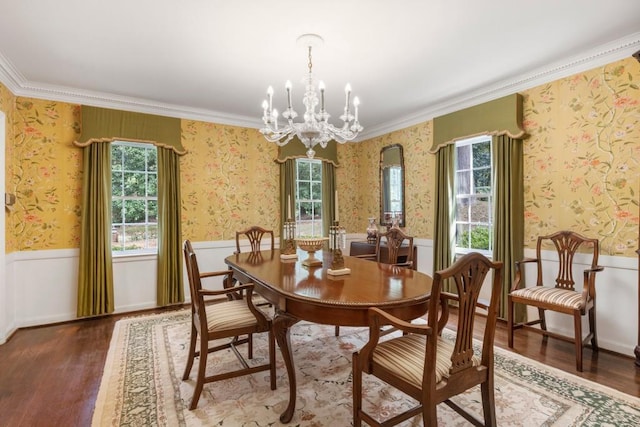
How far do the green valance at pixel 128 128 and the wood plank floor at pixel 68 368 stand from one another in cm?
205

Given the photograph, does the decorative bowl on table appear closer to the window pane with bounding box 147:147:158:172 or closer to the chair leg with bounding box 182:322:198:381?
the chair leg with bounding box 182:322:198:381

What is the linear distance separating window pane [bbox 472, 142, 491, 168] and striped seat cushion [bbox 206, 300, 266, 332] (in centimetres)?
313

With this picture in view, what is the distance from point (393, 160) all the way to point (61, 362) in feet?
14.7

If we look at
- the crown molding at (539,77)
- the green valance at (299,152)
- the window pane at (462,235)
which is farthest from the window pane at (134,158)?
the window pane at (462,235)

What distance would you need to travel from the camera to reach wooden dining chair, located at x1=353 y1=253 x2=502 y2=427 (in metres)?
1.41

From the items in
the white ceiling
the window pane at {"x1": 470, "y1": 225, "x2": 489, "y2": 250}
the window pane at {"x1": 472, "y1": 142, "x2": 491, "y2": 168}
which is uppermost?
the white ceiling

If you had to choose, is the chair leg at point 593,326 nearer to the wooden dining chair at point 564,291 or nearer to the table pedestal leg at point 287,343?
the wooden dining chair at point 564,291

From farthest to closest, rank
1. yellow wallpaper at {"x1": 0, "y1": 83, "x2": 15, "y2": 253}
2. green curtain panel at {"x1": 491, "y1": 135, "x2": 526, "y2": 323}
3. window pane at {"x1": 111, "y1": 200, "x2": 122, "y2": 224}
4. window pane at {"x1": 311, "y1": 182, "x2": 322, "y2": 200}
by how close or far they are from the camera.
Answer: window pane at {"x1": 311, "y1": 182, "x2": 322, "y2": 200} < window pane at {"x1": 111, "y1": 200, "x2": 122, "y2": 224} < green curtain panel at {"x1": 491, "y1": 135, "x2": 526, "y2": 323} < yellow wallpaper at {"x1": 0, "y1": 83, "x2": 15, "y2": 253}

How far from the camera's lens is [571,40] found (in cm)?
267

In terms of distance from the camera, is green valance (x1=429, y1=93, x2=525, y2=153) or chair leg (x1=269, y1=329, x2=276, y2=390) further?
green valance (x1=429, y1=93, x2=525, y2=153)

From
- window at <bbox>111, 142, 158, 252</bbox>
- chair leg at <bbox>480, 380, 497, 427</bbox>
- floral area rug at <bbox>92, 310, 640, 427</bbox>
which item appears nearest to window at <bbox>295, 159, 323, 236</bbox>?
window at <bbox>111, 142, 158, 252</bbox>

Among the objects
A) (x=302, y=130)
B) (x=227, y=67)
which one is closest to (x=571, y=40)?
(x=302, y=130)

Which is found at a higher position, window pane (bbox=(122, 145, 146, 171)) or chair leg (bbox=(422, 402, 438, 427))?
window pane (bbox=(122, 145, 146, 171))

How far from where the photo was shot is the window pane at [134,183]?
13.4ft
